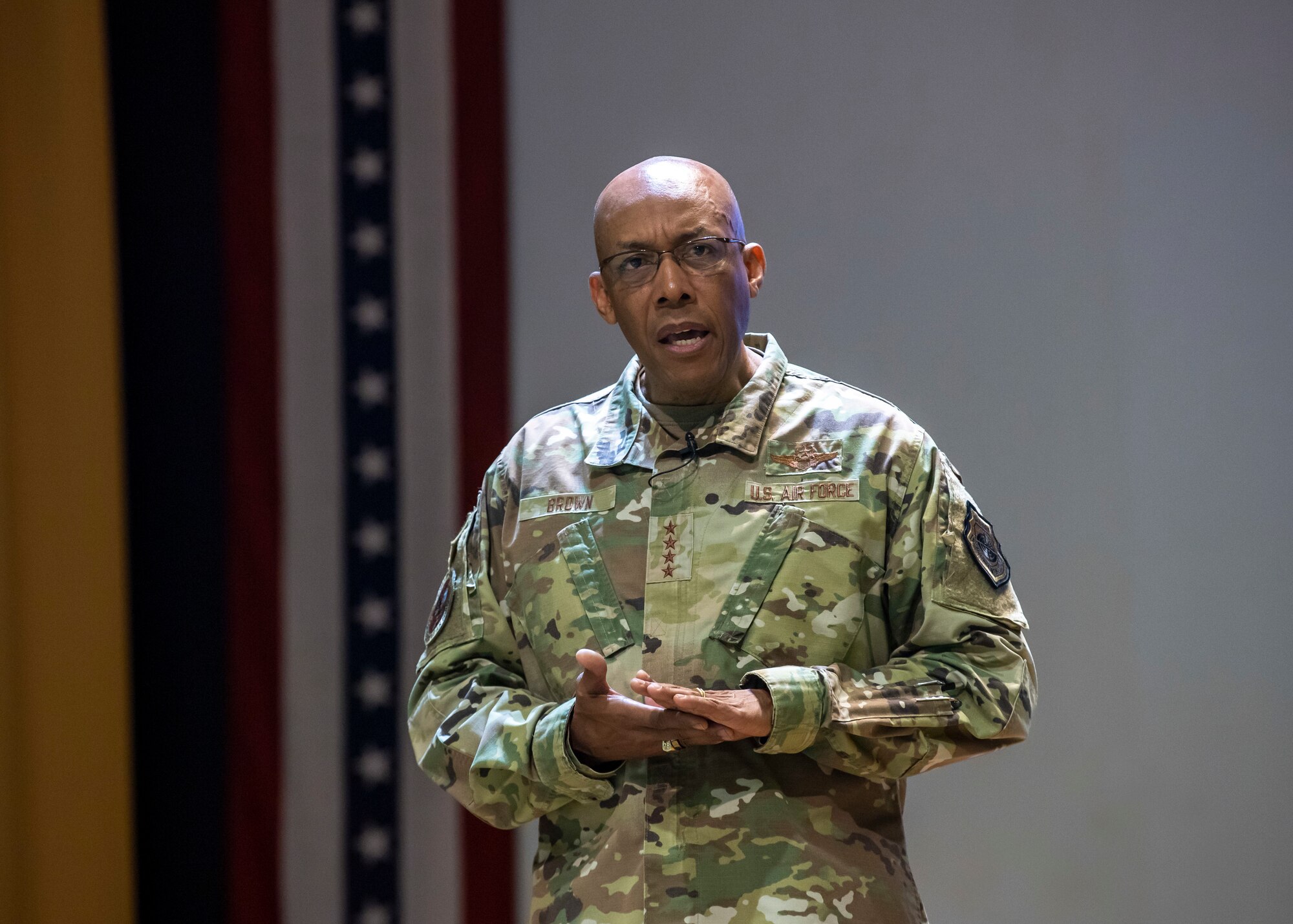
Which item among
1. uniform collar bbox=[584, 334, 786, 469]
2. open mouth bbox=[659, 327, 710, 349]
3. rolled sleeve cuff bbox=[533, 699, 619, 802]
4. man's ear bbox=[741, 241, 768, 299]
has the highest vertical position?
man's ear bbox=[741, 241, 768, 299]

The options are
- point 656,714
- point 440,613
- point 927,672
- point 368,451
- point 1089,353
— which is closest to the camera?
point 656,714

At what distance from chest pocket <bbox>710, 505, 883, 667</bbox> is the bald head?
0.44m

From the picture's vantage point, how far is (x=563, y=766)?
176 centimetres

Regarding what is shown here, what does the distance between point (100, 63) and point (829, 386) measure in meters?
2.23

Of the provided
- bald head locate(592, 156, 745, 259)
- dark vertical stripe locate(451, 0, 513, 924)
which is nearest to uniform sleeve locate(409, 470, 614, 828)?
bald head locate(592, 156, 745, 259)

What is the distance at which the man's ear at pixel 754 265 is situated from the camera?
2.05 metres

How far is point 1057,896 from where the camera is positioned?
3.00 metres

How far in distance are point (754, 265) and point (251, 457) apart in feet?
5.78

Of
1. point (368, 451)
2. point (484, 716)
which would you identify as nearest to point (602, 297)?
point (484, 716)

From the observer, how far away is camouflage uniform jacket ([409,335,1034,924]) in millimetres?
1748

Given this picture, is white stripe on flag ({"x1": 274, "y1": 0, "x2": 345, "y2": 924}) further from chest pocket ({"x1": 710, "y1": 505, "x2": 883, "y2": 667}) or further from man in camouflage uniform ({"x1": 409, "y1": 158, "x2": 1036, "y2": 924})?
chest pocket ({"x1": 710, "y1": 505, "x2": 883, "y2": 667})

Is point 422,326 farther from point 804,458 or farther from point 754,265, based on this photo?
point 804,458

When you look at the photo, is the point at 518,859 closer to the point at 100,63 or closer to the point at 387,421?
the point at 387,421

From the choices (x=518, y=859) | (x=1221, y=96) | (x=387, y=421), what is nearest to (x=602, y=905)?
(x=518, y=859)
